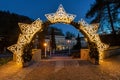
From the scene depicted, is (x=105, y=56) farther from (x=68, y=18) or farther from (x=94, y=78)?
(x=94, y=78)

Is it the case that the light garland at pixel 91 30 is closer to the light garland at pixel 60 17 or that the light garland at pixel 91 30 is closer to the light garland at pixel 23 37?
the light garland at pixel 60 17

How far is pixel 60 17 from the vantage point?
61.3 ft

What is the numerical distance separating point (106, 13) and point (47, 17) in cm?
1909

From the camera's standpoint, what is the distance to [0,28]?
6391cm

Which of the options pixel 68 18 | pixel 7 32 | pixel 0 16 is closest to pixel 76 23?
pixel 68 18

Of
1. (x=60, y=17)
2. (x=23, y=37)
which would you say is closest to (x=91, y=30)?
(x=60, y=17)

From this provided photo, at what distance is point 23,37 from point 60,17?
8.93 ft

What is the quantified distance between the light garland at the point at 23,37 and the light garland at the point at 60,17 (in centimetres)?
74

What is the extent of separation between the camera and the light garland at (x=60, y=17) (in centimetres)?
1862

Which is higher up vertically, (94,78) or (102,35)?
(102,35)

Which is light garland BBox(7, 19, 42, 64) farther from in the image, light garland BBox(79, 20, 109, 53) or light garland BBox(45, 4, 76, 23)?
light garland BBox(79, 20, 109, 53)

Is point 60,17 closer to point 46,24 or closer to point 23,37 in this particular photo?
point 46,24

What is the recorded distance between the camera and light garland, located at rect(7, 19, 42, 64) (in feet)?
60.1

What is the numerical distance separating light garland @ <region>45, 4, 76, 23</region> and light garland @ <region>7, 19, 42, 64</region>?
29.2 inches
